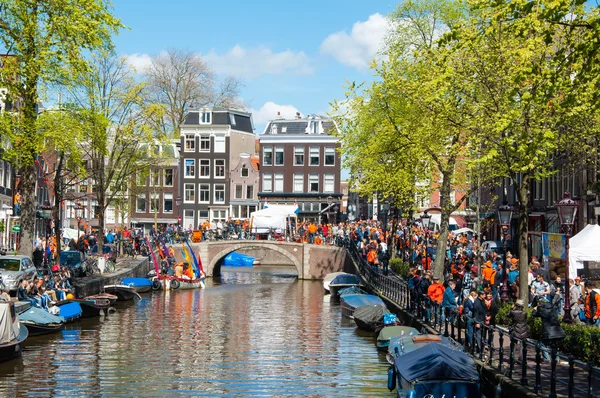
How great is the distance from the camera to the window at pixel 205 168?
8338 cm

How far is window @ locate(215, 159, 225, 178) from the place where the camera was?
A: 8338cm

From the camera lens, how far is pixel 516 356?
1706 cm

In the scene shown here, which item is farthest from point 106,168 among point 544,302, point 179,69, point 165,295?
point 544,302

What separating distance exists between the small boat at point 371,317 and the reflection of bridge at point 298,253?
29.1 meters

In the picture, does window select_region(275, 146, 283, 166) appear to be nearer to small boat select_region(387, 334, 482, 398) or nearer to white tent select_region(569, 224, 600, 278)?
white tent select_region(569, 224, 600, 278)

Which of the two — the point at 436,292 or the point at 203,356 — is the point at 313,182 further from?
the point at 203,356

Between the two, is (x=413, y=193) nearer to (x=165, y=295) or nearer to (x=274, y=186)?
(x=165, y=295)

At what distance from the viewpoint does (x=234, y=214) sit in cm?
8425

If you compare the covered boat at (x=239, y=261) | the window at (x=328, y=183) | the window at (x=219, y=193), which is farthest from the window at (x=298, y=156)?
the covered boat at (x=239, y=261)

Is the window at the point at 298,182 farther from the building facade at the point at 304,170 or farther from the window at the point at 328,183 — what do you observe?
the window at the point at 328,183

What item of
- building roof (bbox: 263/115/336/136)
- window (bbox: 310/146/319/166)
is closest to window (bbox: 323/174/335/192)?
window (bbox: 310/146/319/166)

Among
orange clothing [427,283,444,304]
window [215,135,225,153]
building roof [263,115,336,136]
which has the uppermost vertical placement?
building roof [263,115,336,136]

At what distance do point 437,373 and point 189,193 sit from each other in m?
68.2

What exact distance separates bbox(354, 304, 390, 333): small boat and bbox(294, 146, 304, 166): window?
48.7 meters
